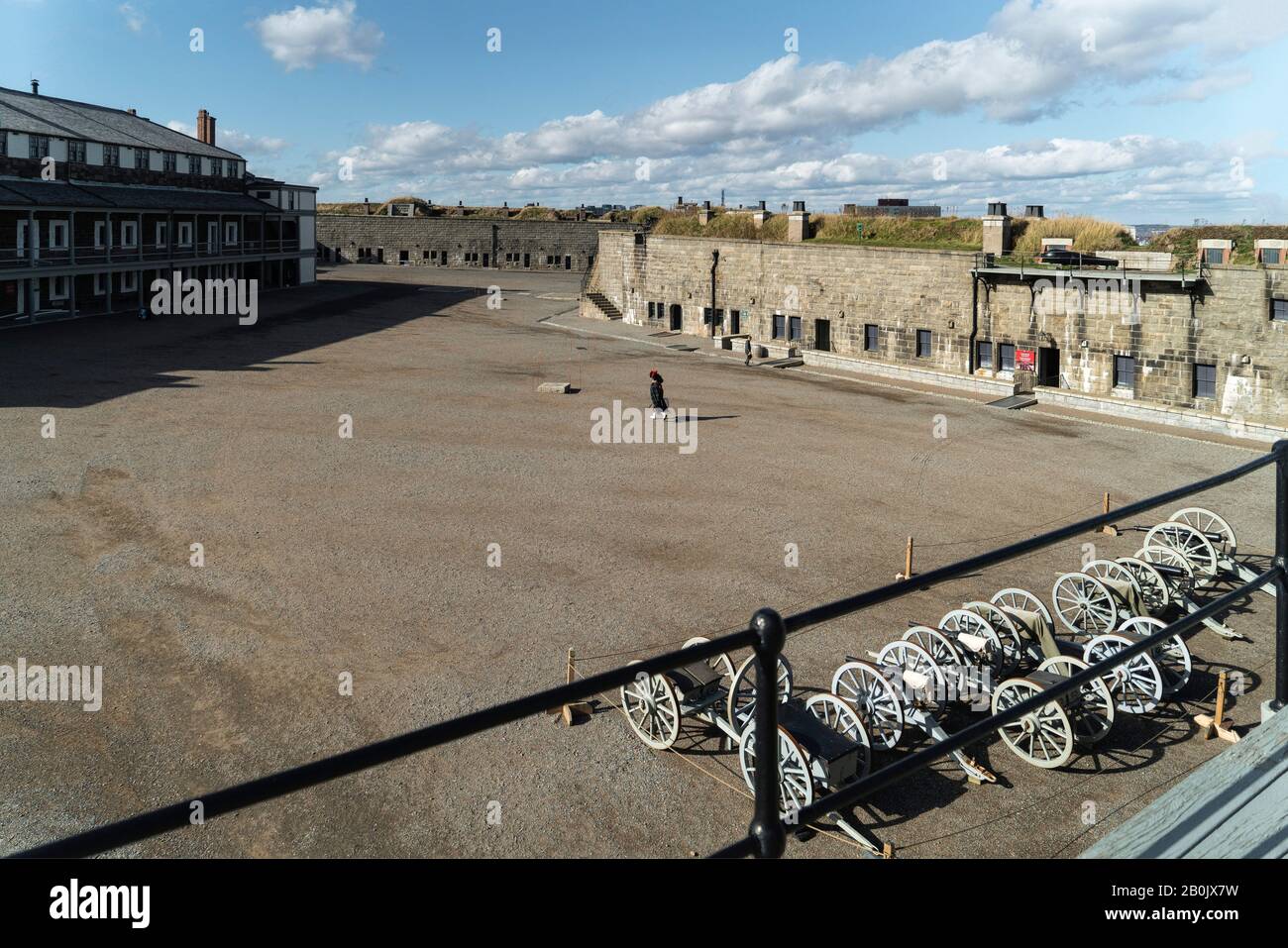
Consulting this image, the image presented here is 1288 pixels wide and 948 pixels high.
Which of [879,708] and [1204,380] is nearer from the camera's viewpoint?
[879,708]

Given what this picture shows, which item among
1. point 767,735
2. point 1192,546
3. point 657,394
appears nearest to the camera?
point 767,735

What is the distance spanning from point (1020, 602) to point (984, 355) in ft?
77.8

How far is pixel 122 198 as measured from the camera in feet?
165

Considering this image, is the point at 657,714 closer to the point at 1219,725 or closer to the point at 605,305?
the point at 1219,725

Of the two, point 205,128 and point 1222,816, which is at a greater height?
point 205,128

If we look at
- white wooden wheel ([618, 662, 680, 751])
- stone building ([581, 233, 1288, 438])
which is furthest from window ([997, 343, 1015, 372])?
white wooden wheel ([618, 662, 680, 751])

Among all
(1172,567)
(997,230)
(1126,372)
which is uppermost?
(997,230)

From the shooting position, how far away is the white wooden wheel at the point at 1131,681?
11328mm

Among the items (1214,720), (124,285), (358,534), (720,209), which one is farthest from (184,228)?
(1214,720)

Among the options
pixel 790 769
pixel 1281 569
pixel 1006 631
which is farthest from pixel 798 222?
pixel 1281 569

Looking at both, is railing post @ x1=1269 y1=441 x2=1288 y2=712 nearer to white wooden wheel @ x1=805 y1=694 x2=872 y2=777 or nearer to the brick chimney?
white wooden wheel @ x1=805 y1=694 x2=872 y2=777

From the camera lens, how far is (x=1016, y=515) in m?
20.0

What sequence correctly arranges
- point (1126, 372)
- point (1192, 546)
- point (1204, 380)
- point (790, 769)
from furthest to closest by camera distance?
1. point (1126, 372)
2. point (1204, 380)
3. point (1192, 546)
4. point (790, 769)
